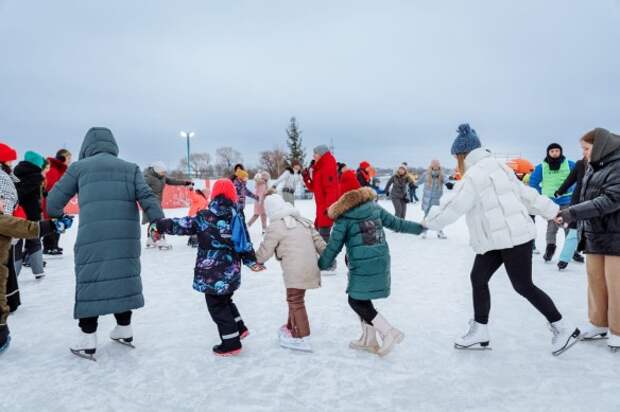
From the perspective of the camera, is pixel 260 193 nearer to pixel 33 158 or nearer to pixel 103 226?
pixel 33 158

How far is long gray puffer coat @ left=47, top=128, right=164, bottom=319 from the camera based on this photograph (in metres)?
2.92

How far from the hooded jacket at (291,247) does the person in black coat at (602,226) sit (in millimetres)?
1792

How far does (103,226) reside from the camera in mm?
2955

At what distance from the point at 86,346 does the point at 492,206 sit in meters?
3.07

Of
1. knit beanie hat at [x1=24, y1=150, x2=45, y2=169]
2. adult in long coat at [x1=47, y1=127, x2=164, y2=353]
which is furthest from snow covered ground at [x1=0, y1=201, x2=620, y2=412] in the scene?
knit beanie hat at [x1=24, y1=150, x2=45, y2=169]

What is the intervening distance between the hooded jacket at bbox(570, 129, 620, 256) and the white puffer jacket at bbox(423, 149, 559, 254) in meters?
0.23

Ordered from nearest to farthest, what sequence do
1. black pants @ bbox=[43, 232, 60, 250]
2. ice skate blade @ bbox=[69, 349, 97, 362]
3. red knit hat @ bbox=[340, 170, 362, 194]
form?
ice skate blade @ bbox=[69, 349, 97, 362] → red knit hat @ bbox=[340, 170, 362, 194] → black pants @ bbox=[43, 232, 60, 250]

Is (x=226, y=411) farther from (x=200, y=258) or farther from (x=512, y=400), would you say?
(x=512, y=400)

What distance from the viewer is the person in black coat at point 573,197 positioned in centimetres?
432

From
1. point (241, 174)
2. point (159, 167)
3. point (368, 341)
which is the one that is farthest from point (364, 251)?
point (241, 174)

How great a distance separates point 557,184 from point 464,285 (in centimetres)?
249

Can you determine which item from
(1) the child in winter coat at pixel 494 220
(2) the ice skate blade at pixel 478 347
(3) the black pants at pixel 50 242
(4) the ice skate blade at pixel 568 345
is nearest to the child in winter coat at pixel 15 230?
(1) the child in winter coat at pixel 494 220

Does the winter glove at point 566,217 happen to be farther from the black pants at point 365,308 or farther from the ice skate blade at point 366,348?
the ice skate blade at point 366,348

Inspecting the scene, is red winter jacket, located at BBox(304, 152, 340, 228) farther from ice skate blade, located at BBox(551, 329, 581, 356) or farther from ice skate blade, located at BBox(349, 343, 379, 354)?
A: ice skate blade, located at BBox(551, 329, 581, 356)
